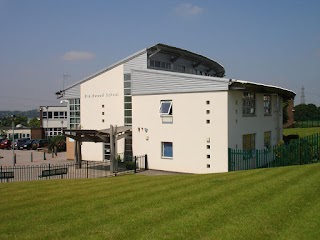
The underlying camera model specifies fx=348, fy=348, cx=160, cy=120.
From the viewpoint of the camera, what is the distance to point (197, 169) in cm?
2147

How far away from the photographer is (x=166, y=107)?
22.9 metres

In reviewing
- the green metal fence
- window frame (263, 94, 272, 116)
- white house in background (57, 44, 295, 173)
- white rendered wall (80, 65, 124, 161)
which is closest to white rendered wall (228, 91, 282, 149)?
white house in background (57, 44, 295, 173)

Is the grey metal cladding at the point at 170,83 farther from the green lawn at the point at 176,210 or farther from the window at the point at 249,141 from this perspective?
the green lawn at the point at 176,210

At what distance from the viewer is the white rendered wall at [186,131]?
20.5 metres

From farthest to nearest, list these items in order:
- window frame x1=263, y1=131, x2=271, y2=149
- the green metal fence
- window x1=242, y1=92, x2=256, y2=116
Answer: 1. window frame x1=263, y1=131, x2=271, y2=149
2. window x1=242, y1=92, x2=256, y2=116
3. the green metal fence

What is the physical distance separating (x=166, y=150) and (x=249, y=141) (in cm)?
559

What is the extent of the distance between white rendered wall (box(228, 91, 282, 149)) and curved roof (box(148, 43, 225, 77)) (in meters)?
8.25

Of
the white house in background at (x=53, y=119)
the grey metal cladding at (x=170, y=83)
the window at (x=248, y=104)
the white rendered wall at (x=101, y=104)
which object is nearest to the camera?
the grey metal cladding at (x=170, y=83)

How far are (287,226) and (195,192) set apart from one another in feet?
12.8

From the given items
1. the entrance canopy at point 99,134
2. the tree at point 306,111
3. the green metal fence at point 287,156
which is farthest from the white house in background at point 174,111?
the tree at point 306,111

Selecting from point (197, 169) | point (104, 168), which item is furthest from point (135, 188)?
point (104, 168)

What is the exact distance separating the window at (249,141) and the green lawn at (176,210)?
9.12 meters

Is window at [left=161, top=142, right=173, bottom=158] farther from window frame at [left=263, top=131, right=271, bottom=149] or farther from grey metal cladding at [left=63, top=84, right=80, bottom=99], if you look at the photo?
grey metal cladding at [left=63, top=84, right=80, bottom=99]

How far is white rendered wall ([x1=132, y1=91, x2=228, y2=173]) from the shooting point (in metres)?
20.5
